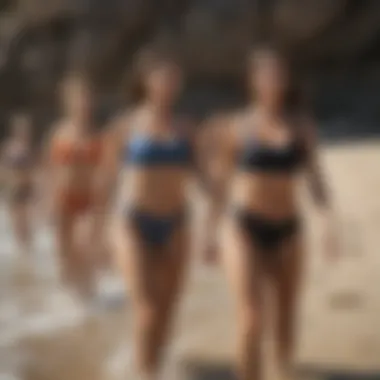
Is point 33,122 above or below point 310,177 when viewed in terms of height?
above

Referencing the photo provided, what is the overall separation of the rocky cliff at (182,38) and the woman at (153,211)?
56 mm

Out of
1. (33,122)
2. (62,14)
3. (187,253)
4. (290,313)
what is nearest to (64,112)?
(33,122)

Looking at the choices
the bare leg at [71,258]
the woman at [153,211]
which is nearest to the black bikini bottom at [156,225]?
the woman at [153,211]

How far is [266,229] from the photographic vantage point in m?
1.39

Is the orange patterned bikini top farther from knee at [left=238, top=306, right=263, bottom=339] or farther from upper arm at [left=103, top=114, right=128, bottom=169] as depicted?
knee at [left=238, top=306, right=263, bottom=339]

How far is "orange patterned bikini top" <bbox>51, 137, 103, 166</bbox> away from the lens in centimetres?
146

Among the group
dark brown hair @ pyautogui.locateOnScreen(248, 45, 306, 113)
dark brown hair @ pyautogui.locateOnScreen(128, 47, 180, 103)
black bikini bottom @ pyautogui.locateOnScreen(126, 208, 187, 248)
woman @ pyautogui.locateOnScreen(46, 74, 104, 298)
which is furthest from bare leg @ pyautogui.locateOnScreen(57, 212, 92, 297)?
dark brown hair @ pyautogui.locateOnScreen(248, 45, 306, 113)

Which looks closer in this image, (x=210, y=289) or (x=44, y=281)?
(x=210, y=289)

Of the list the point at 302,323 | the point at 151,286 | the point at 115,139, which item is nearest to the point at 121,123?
the point at 115,139

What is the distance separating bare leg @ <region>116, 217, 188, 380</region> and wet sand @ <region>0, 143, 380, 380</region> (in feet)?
0.06

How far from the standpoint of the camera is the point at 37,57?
154cm

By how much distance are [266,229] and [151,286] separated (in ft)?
0.60

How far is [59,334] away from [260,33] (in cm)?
52

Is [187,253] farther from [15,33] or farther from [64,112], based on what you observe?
[15,33]
